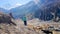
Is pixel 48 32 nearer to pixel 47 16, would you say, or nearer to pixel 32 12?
pixel 47 16

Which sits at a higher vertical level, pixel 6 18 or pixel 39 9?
pixel 39 9

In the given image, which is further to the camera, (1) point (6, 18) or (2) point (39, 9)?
(2) point (39, 9)

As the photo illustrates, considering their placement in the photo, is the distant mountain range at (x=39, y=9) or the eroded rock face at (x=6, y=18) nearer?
the eroded rock face at (x=6, y=18)

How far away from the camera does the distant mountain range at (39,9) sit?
18.7 ft

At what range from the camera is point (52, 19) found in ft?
18.9

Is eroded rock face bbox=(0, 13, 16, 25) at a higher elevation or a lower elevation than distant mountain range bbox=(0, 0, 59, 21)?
lower

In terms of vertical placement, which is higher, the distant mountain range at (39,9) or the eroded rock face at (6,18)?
the distant mountain range at (39,9)

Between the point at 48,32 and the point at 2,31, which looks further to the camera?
the point at 48,32

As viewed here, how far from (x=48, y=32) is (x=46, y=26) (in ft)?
0.79

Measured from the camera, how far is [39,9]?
5797 mm

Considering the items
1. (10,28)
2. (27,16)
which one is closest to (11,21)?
(10,28)

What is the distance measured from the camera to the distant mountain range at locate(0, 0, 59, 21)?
5.69 metres

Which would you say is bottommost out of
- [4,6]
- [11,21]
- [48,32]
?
[48,32]

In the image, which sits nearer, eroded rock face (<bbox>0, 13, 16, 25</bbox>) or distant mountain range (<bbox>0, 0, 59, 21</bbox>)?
eroded rock face (<bbox>0, 13, 16, 25</bbox>)
